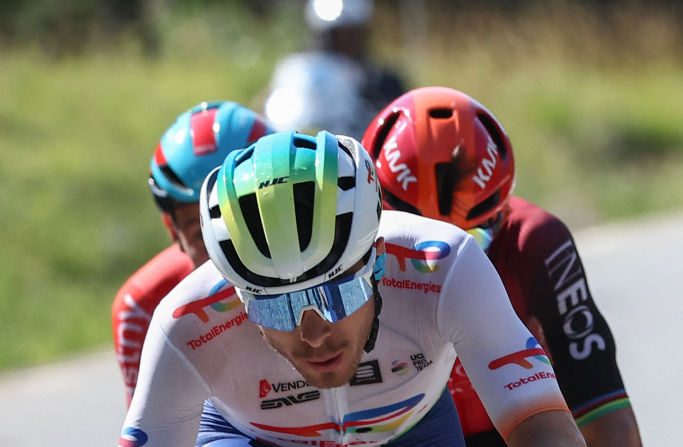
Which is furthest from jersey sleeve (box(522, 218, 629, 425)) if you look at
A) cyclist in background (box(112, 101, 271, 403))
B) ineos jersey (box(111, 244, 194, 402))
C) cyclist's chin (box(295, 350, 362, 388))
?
ineos jersey (box(111, 244, 194, 402))

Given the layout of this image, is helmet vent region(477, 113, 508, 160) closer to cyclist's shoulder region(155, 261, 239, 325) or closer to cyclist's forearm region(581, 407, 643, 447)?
cyclist's forearm region(581, 407, 643, 447)

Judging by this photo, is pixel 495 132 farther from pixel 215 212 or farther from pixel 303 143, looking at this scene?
pixel 215 212

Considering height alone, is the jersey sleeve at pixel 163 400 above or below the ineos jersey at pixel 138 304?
above

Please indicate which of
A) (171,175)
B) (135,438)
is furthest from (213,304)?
(171,175)

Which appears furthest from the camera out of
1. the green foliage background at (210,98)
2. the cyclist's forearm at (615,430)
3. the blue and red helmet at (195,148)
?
the green foliage background at (210,98)

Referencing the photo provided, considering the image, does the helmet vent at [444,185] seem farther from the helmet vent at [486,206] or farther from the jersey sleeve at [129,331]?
the jersey sleeve at [129,331]

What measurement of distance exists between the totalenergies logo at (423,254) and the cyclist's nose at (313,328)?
383mm

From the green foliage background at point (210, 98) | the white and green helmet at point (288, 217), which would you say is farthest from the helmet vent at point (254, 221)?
the green foliage background at point (210, 98)

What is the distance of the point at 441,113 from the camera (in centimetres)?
406

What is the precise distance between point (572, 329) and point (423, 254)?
2.20ft

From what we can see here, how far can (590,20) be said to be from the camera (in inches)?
845

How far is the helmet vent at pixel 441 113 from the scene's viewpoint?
404cm

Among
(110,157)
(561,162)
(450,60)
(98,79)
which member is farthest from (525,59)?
(110,157)

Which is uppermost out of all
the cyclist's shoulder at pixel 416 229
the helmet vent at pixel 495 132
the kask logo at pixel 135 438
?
the helmet vent at pixel 495 132
